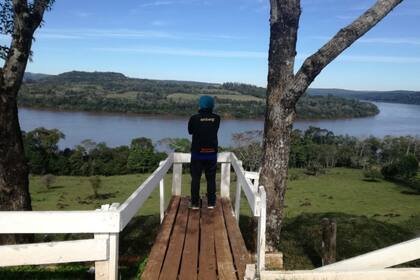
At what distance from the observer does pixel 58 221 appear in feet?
11.9

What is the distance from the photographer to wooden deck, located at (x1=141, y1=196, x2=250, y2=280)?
173 inches

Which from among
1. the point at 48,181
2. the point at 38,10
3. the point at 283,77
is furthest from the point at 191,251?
the point at 48,181

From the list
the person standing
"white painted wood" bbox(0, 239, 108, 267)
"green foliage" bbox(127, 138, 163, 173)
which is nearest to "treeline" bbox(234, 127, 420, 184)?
"green foliage" bbox(127, 138, 163, 173)

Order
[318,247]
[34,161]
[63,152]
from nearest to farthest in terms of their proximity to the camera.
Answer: [318,247] < [34,161] < [63,152]

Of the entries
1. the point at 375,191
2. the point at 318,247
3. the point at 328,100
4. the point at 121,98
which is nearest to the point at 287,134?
the point at 318,247

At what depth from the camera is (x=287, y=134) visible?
6371 millimetres

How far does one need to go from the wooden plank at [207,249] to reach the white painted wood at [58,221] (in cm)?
117

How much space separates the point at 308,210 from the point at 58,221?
1446 inches

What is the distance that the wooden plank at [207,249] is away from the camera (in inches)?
173

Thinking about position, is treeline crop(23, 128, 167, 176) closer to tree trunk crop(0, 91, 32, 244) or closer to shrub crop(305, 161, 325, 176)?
shrub crop(305, 161, 325, 176)

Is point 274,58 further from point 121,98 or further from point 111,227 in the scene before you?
point 121,98

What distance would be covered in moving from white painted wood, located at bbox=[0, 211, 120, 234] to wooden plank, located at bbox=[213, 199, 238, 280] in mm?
1285

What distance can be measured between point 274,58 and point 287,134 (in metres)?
1.06

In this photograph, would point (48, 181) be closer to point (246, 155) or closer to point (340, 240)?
point (246, 155)
